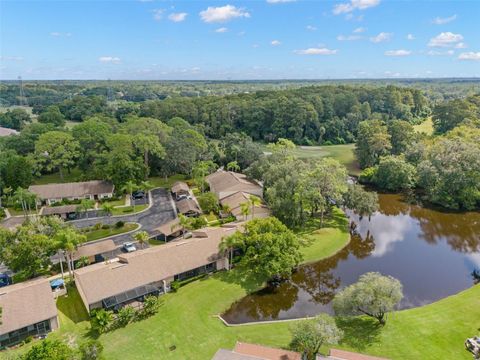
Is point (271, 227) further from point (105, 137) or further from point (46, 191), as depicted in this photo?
point (105, 137)

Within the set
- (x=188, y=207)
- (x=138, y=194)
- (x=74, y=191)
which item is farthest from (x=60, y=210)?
(x=188, y=207)

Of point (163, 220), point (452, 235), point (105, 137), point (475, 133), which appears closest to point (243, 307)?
point (163, 220)

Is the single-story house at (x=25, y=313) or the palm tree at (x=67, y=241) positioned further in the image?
the palm tree at (x=67, y=241)

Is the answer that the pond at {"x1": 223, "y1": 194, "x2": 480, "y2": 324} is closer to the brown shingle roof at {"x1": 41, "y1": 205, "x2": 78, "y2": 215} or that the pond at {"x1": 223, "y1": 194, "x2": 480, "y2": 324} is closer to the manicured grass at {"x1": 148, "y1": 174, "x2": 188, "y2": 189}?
the brown shingle roof at {"x1": 41, "y1": 205, "x2": 78, "y2": 215}

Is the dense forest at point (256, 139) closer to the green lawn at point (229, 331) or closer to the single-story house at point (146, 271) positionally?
the single-story house at point (146, 271)

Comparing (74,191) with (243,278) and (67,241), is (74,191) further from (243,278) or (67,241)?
(243,278)

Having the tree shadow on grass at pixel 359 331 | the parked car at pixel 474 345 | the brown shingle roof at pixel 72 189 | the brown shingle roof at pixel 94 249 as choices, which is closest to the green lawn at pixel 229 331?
the tree shadow on grass at pixel 359 331
